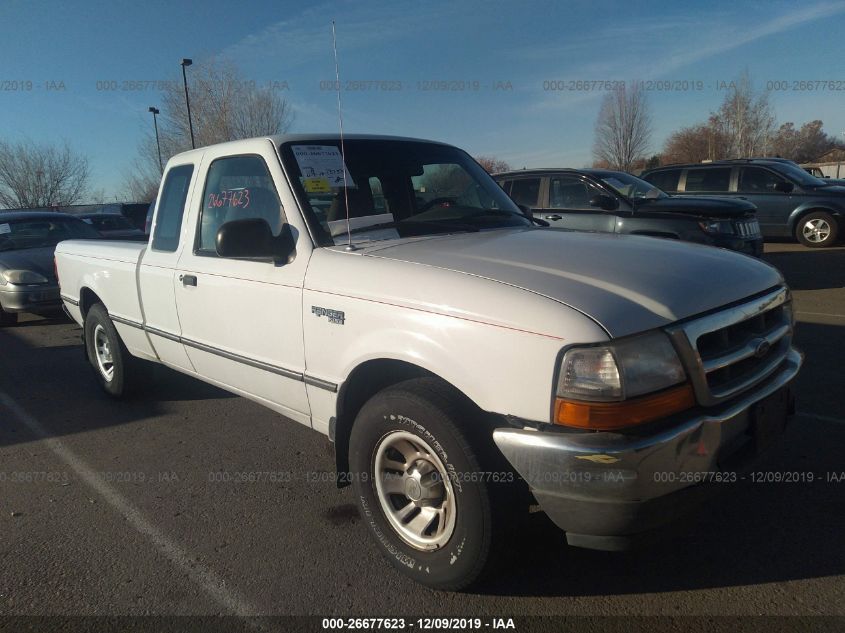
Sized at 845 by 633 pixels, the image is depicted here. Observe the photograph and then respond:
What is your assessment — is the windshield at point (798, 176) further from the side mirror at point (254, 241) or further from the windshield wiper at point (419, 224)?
the side mirror at point (254, 241)

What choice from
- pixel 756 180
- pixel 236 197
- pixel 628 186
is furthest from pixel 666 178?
pixel 236 197

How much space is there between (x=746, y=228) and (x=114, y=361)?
757 cm

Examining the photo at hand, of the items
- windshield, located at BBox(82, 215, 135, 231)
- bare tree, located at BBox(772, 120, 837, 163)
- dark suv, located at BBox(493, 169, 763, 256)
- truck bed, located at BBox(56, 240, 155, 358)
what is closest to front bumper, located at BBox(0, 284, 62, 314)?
truck bed, located at BBox(56, 240, 155, 358)

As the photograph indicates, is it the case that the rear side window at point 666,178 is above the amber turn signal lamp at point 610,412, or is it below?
above

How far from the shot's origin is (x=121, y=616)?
2498mm

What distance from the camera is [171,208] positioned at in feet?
13.7

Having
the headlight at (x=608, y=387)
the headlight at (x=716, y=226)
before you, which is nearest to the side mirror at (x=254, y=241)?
the headlight at (x=608, y=387)

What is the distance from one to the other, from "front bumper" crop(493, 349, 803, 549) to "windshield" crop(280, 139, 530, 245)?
4.97ft

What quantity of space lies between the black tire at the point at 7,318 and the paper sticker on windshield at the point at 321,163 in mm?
7246

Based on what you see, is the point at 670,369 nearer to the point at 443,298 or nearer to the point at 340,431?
the point at 443,298

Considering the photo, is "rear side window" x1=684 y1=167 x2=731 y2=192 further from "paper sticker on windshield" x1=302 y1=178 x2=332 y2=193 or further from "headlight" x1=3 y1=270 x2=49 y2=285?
"headlight" x1=3 y1=270 x2=49 y2=285

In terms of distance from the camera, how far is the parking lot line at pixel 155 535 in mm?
2568

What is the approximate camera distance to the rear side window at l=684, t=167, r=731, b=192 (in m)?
12.6

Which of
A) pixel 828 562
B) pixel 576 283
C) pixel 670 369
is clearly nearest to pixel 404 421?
pixel 576 283
